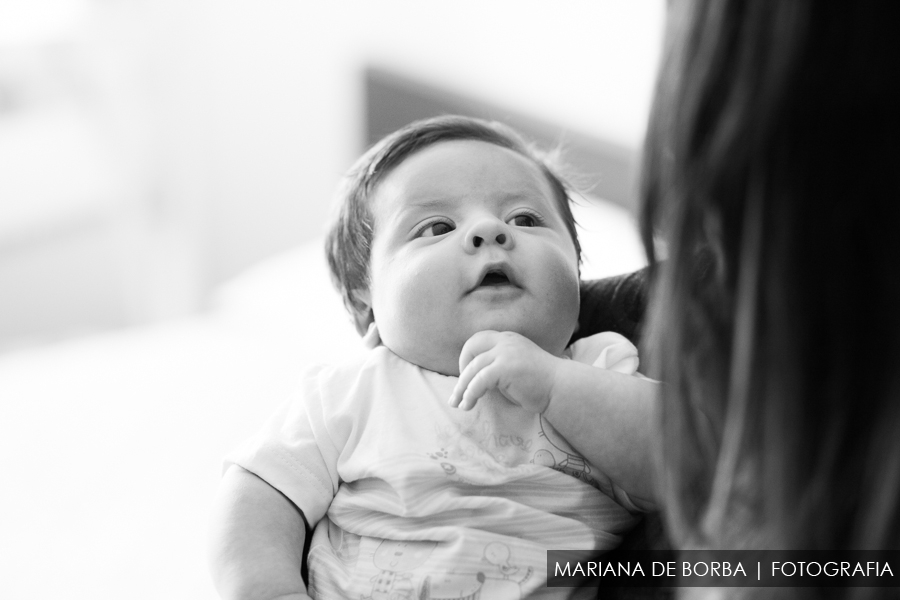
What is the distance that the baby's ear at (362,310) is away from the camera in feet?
3.44

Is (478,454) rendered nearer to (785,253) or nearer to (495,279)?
(495,279)

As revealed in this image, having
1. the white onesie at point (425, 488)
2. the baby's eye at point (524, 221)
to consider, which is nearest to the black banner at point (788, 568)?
the white onesie at point (425, 488)

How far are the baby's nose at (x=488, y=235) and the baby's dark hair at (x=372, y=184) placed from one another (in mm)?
139

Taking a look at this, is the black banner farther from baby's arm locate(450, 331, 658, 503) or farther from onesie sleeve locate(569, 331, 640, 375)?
onesie sleeve locate(569, 331, 640, 375)

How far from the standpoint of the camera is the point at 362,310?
1.07 meters

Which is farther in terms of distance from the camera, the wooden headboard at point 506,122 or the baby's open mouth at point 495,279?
the wooden headboard at point 506,122

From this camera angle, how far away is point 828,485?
20.9 inches

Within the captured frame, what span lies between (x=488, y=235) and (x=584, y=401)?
177 mm

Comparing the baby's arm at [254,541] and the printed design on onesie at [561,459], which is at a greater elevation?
the printed design on onesie at [561,459]

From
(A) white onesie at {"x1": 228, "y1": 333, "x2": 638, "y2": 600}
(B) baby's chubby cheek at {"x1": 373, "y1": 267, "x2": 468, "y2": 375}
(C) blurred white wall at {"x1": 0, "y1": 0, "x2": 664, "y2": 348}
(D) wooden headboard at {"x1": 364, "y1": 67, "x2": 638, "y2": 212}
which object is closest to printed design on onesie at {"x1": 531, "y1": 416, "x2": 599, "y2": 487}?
(A) white onesie at {"x1": 228, "y1": 333, "x2": 638, "y2": 600}

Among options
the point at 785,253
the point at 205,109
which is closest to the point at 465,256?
the point at 785,253

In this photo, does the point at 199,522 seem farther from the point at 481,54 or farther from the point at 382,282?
the point at 481,54

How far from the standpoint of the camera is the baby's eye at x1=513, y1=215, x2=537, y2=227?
0.95 m

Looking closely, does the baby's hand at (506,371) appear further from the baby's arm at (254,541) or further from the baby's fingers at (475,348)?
the baby's arm at (254,541)
